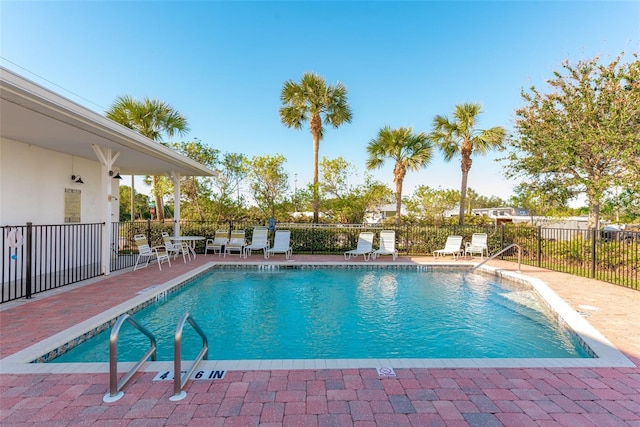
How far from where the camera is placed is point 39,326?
178 inches

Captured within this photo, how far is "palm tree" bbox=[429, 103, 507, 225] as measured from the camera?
16516 millimetres

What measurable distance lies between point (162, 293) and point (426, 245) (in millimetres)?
10465

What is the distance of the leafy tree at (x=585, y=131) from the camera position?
10258mm

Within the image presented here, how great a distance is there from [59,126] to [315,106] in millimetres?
12775

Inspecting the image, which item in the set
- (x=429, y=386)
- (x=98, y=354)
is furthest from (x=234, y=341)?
(x=429, y=386)

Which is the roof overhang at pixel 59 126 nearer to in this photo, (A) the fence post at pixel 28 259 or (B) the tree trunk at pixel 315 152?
(A) the fence post at pixel 28 259

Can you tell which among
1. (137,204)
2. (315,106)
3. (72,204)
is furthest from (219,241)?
(137,204)

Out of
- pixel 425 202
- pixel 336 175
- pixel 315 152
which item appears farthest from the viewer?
pixel 425 202

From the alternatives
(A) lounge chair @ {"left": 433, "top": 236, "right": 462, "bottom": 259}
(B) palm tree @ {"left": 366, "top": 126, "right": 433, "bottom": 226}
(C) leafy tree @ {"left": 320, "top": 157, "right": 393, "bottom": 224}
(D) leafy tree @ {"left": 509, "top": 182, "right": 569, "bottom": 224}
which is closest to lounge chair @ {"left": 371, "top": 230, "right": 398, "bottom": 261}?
(A) lounge chair @ {"left": 433, "top": 236, "right": 462, "bottom": 259}

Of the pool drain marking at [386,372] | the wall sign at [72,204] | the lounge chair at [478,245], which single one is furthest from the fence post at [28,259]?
the lounge chair at [478,245]

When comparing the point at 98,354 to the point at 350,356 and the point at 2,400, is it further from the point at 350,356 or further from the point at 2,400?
the point at 350,356

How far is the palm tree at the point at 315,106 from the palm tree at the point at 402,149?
2.22 m

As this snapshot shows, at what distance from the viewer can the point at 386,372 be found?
331cm

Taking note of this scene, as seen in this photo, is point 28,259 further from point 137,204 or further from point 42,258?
point 137,204
